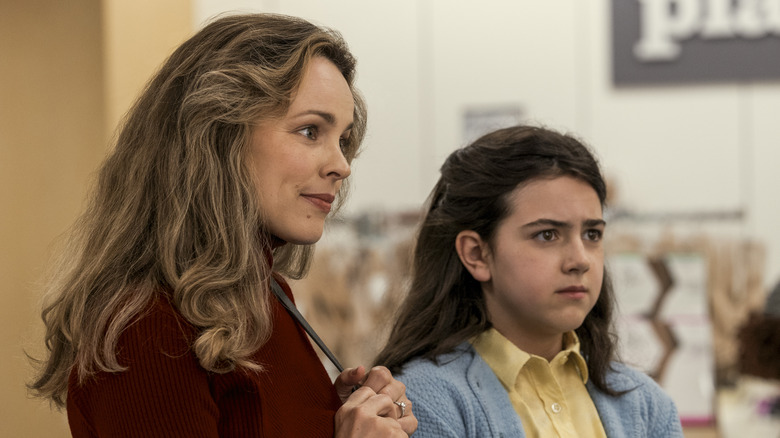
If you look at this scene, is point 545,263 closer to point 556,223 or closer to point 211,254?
point 556,223

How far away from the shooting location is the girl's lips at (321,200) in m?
1.18

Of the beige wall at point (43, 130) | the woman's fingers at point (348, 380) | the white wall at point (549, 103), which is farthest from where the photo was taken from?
the white wall at point (549, 103)

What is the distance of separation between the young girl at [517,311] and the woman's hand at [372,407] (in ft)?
1.05

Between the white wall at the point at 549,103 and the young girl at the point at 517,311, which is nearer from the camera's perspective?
the young girl at the point at 517,311

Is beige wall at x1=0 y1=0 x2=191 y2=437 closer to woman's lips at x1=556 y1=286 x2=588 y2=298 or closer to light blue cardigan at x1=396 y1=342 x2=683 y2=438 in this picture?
light blue cardigan at x1=396 y1=342 x2=683 y2=438

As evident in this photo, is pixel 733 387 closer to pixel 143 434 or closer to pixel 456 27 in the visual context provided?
pixel 456 27

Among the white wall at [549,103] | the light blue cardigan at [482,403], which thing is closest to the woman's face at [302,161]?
the light blue cardigan at [482,403]

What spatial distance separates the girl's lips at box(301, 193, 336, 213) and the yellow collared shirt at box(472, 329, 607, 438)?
0.66 metres

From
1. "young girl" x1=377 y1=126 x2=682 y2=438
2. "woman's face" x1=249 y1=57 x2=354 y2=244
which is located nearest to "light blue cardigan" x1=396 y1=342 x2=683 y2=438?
"young girl" x1=377 y1=126 x2=682 y2=438

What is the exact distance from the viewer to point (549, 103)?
3.28 meters

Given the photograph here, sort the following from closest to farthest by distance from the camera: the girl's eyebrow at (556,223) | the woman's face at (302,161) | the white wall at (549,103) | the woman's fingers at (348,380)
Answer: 1. the woman's face at (302,161)
2. the woman's fingers at (348,380)
3. the girl's eyebrow at (556,223)
4. the white wall at (549,103)

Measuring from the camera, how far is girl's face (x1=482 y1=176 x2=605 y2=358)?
1672 millimetres

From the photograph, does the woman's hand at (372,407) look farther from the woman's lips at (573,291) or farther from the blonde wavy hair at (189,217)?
the woman's lips at (573,291)

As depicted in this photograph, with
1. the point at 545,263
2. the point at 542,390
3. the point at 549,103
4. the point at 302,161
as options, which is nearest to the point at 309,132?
the point at 302,161
